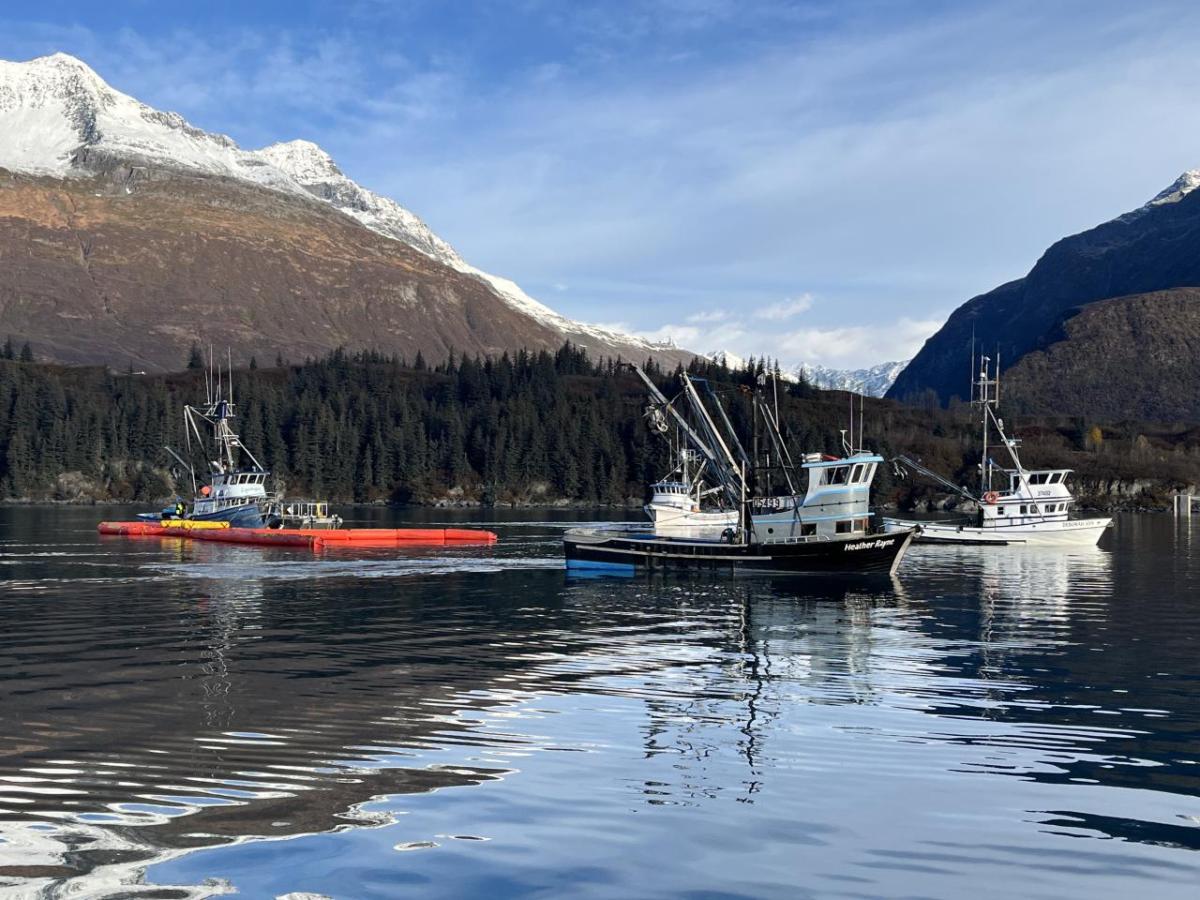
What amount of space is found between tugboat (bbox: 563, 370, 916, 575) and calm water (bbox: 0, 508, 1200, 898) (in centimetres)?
2067

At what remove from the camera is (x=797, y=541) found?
85.0m

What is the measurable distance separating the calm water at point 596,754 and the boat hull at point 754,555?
20.3 meters

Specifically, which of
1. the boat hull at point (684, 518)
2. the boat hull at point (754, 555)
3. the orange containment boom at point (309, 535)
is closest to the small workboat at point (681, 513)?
the boat hull at point (684, 518)

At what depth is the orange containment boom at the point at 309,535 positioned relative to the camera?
→ 129750 mm

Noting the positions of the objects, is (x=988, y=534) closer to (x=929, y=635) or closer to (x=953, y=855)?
(x=929, y=635)

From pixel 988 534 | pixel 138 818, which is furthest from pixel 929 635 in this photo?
pixel 988 534

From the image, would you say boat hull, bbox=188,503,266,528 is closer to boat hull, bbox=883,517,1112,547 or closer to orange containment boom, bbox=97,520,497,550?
orange containment boom, bbox=97,520,497,550

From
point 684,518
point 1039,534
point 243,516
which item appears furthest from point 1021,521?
point 243,516

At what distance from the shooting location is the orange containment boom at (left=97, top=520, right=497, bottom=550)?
12975 cm

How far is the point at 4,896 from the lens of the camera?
18.5 meters

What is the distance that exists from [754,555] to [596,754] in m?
58.0

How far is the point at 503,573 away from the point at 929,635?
4502cm

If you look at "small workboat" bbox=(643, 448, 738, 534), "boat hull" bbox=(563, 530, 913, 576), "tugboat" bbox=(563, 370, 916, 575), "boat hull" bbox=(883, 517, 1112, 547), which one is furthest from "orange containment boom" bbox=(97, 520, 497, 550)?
"boat hull" bbox=(883, 517, 1112, 547)

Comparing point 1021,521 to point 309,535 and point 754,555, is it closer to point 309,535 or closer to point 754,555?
point 754,555
